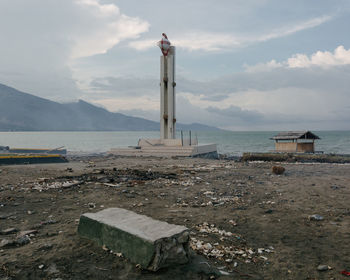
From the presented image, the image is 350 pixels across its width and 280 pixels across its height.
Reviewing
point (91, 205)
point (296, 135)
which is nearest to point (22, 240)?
point (91, 205)

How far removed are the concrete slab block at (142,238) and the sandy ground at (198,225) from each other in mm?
133

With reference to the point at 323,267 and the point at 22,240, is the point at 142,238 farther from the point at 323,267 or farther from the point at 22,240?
the point at 323,267

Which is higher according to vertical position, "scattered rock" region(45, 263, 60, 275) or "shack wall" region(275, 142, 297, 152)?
"shack wall" region(275, 142, 297, 152)

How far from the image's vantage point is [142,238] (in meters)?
3.75

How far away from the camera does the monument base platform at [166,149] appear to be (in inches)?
1067

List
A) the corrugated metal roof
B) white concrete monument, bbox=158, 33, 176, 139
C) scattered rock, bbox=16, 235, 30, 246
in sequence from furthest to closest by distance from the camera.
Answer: the corrugated metal roof < white concrete monument, bbox=158, 33, 176, 139 < scattered rock, bbox=16, 235, 30, 246

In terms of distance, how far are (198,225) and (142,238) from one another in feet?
7.68

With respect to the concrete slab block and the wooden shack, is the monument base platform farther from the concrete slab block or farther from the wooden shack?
the concrete slab block

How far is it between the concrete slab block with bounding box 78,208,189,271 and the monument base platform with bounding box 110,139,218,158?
72.6ft

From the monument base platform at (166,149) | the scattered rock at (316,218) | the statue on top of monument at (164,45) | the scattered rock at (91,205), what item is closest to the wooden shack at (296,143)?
the monument base platform at (166,149)

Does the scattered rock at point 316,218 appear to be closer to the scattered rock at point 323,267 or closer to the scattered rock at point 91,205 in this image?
the scattered rock at point 323,267

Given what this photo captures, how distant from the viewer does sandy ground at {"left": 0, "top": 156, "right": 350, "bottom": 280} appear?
3969 mm

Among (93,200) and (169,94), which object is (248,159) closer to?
(169,94)

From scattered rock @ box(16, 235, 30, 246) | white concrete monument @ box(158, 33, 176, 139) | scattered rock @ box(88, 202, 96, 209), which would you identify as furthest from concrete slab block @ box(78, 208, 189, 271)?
white concrete monument @ box(158, 33, 176, 139)
